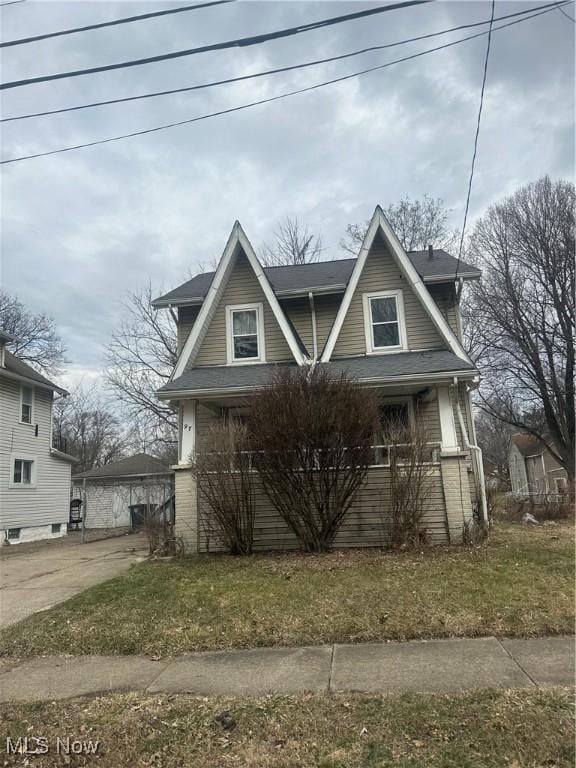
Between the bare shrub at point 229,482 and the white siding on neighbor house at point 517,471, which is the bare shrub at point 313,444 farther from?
the white siding on neighbor house at point 517,471

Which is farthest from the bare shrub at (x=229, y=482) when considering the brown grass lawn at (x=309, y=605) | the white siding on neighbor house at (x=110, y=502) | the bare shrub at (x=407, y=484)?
the white siding on neighbor house at (x=110, y=502)

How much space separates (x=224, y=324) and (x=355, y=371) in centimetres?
395

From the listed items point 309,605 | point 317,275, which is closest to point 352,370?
point 317,275

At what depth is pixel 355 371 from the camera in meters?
10.9

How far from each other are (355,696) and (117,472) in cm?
2586

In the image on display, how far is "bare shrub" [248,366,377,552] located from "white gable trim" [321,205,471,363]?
9.79ft

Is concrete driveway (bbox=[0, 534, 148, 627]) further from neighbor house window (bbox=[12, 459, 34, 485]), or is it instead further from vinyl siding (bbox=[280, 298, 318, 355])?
neighbor house window (bbox=[12, 459, 34, 485])

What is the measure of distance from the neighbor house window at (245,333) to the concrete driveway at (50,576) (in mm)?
5151

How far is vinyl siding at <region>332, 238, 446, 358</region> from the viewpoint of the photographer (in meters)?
12.4

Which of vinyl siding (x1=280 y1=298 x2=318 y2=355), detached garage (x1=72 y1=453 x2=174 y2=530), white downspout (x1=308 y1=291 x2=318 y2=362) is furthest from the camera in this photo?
detached garage (x1=72 y1=453 x2=174 y2=530)

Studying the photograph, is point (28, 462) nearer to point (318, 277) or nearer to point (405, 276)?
point (318, 277)

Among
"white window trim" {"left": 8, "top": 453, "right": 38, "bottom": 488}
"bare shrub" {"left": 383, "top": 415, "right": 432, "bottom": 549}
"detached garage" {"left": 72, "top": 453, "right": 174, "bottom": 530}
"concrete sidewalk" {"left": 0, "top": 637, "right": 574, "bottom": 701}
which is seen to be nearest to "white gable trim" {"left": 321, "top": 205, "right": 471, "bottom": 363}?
"bare shrub" {"left": 383, "top": 415, "right": 432, "bottom": 549}

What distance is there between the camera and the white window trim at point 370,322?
40.9 ft

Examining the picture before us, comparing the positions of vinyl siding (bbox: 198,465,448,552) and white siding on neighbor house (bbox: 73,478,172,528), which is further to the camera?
white siding on neighbor house (bbox: 73,478,172,528)
